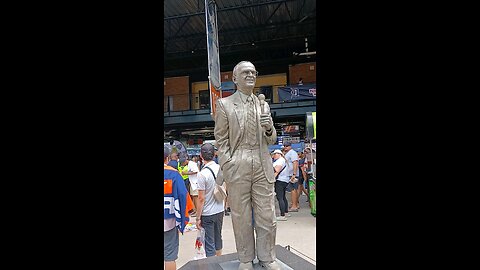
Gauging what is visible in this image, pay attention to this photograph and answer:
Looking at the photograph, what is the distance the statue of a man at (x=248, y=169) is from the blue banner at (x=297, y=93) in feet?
40.0

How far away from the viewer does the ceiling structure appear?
13078 mm

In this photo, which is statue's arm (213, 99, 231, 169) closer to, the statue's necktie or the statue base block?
the statue's necktie

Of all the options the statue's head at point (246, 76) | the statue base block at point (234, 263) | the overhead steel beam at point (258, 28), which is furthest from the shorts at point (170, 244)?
the overhead steel beam at point (258, 28)

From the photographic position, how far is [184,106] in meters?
19.4

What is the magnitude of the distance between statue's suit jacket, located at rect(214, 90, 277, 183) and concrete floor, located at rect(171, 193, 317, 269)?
8.31ft

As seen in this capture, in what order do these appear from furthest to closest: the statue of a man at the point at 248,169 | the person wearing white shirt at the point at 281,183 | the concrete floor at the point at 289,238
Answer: the person wearing white shirt at the point at 281,183
the concrete floor at the point at 289,238
the statue of a man at the point at 248,169

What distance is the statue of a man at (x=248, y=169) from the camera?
308cm

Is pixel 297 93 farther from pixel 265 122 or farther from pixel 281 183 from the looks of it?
pixel 265 122

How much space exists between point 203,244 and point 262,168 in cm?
196

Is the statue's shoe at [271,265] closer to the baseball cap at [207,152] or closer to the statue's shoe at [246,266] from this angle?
the statue's shoe at [246,266]

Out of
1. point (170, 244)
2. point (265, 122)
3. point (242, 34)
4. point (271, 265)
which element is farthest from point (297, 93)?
point (271, 265)

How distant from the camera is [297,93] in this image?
1523 cm

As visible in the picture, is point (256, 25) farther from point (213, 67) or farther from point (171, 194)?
point (171, 194)

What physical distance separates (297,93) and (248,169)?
12.6 meters
